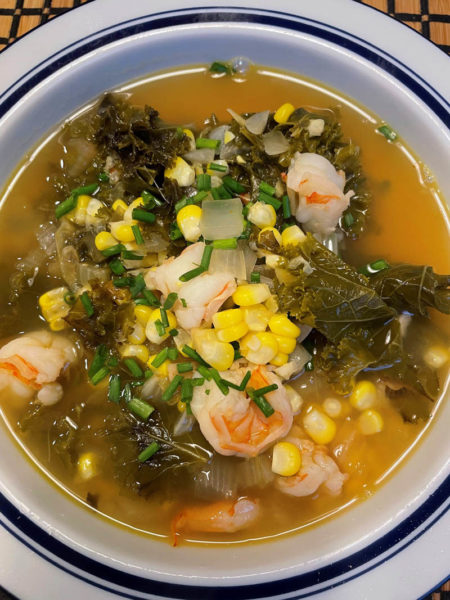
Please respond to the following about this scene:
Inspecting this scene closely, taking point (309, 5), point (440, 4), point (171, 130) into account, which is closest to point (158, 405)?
point (171, 130)

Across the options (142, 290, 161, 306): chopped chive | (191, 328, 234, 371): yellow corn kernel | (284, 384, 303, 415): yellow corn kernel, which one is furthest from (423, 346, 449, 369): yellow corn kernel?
(142, 290, 161, 306): chopped chive

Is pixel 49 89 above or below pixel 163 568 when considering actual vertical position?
above

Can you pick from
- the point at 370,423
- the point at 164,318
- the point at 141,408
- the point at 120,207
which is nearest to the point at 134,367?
the point at 141,408

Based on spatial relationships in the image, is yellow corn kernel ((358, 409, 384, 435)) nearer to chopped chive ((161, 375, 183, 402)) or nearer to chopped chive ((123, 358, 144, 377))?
chopped chive ((161, 375, 183, 402))

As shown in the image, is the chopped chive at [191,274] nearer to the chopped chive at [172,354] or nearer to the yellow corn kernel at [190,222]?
the yellow corn kernel at [190,222]

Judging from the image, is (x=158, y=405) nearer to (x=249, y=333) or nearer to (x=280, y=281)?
(x=249, y=333)
